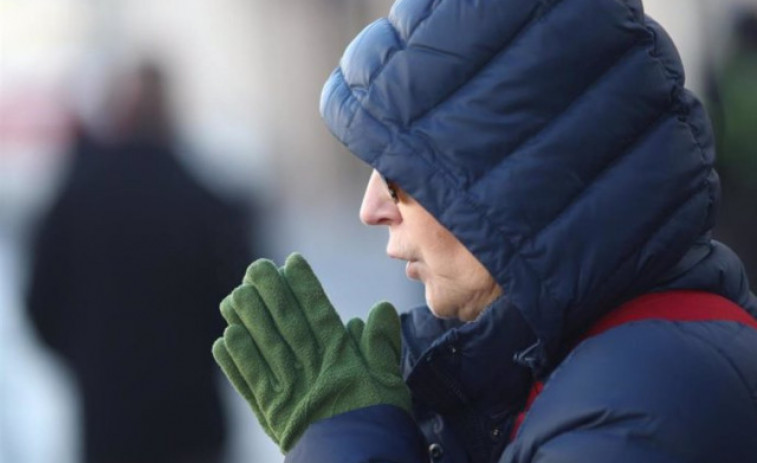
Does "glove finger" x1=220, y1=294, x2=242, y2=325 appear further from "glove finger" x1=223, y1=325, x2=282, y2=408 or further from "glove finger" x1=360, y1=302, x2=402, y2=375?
"glove finger" x1=360, y1=302, x2=402, y2=375

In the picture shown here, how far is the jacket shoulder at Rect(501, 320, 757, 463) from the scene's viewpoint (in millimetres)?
1398

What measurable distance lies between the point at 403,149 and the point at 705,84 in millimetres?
2917

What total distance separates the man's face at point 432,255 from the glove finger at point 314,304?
9cm

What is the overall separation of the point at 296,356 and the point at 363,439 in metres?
0.13

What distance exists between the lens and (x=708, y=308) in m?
1.55

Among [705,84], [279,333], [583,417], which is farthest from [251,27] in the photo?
[583,417]

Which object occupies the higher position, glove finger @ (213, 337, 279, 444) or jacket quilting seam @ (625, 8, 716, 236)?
jacket quilting seam @ (625, 8, 716, 236)

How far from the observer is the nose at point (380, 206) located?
1.65m

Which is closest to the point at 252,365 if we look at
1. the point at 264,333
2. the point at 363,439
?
the point at 264,333

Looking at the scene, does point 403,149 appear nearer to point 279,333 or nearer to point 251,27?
point 279,333

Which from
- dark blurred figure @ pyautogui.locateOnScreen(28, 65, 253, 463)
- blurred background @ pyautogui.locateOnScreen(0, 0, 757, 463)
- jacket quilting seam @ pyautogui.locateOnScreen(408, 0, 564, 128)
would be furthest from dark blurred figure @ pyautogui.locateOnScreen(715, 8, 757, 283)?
jacket quilting seam @ pyautogui.locateOnScreen(408, 0, 564, 128)

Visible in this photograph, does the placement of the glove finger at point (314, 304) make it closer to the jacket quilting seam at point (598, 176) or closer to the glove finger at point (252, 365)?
the glove finger at point (252, 365)

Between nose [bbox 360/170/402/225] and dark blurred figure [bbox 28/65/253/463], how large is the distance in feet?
10.1

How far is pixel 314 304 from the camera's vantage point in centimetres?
169
